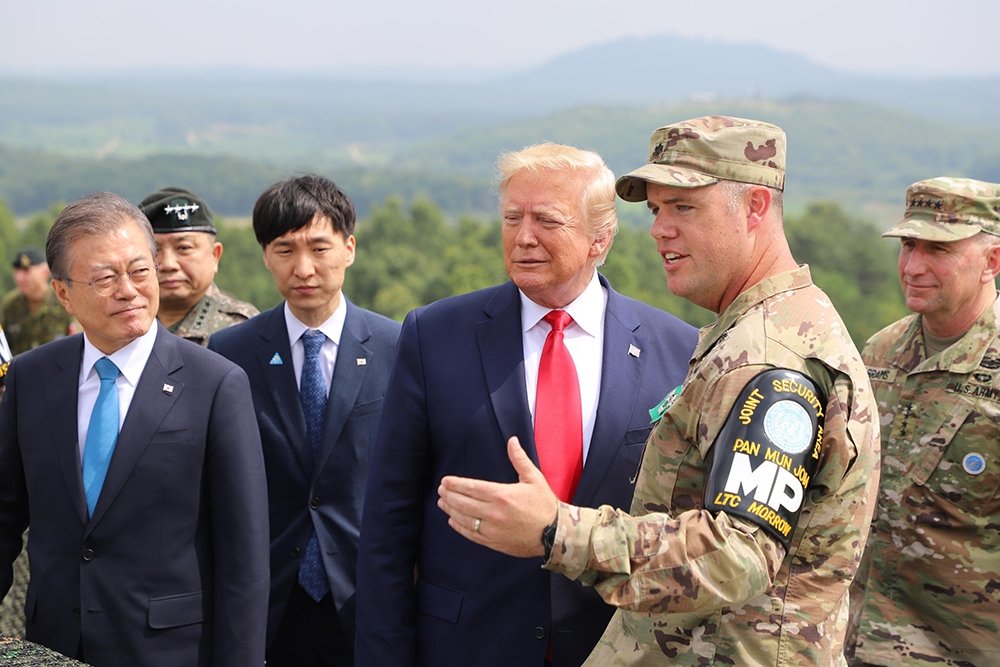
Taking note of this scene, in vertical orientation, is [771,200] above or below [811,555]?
above

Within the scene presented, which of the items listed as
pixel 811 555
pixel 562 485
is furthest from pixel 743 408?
pixel 562 485

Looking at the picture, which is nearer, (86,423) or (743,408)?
(743,408)

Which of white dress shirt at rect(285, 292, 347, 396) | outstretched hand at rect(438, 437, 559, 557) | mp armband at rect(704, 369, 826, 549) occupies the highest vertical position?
mp armband at rect(704, 369, 826, 549)

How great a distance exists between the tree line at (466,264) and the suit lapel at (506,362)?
2282 inches

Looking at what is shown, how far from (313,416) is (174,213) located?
155 centimetres

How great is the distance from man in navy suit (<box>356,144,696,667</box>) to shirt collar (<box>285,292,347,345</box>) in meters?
1.03

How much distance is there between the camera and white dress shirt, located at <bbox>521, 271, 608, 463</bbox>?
363 cm

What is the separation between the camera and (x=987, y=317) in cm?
444

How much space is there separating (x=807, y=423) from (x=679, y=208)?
618 mm

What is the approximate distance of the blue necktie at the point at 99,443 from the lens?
361 cm

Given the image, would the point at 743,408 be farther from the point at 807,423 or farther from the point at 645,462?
the point at 645,462

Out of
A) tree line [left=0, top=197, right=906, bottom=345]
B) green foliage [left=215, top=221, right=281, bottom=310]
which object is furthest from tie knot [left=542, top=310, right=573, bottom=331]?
green foliage [left=215, top=221, right=281, bottom=310]

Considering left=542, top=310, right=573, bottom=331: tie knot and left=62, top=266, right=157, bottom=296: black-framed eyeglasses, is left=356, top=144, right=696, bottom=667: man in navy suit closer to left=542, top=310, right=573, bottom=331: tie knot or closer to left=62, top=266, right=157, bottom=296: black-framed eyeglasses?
left=542, top=310, right=573, bottom=331: tie knot

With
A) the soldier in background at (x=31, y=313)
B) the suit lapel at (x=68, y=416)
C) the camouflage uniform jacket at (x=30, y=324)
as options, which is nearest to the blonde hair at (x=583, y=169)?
the suit lapel at (x=68, y=416)
